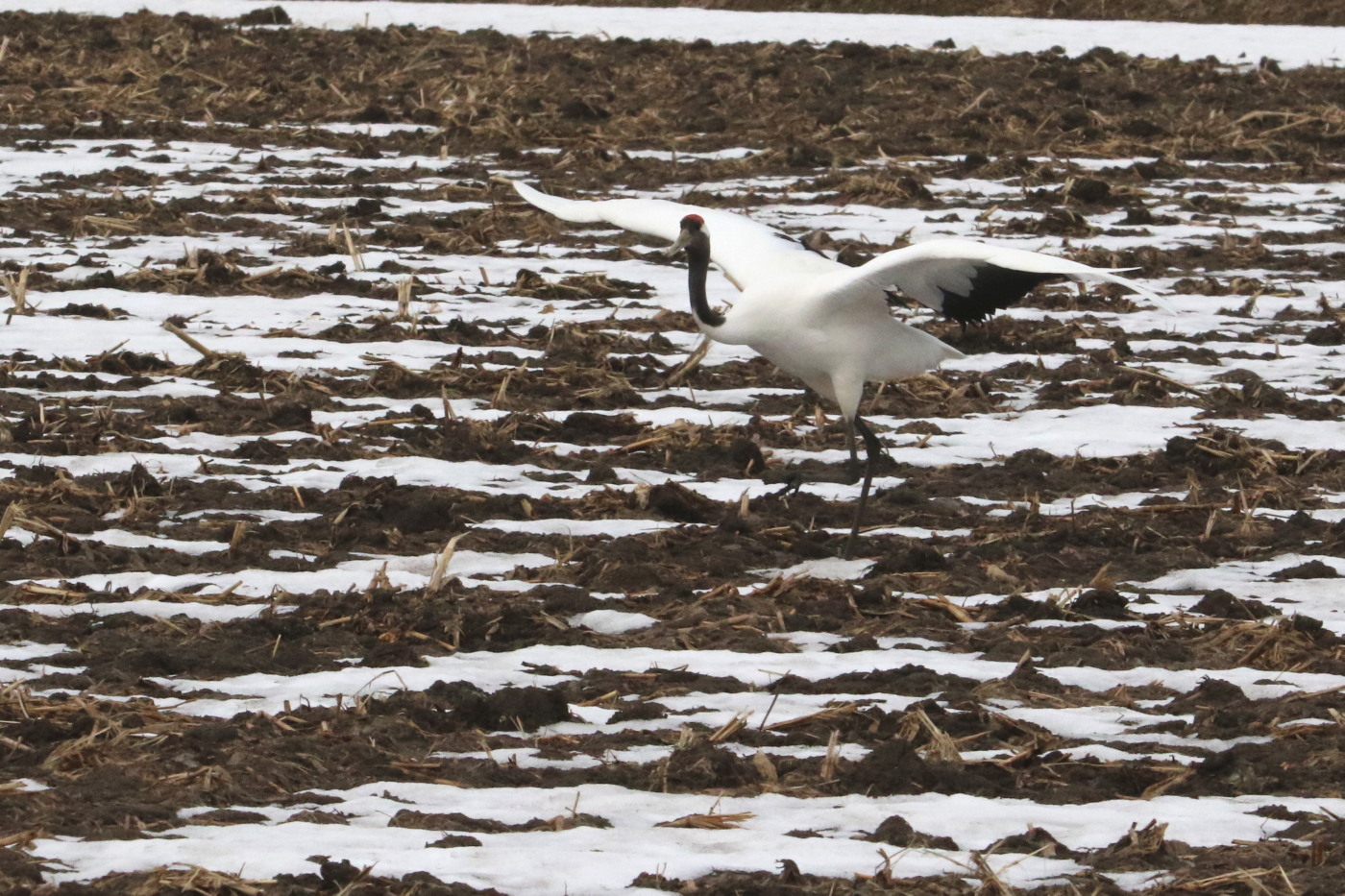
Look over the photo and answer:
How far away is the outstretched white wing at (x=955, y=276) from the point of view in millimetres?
6207

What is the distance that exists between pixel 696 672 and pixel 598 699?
375mm

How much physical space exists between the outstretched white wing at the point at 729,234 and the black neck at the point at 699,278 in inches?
5.4

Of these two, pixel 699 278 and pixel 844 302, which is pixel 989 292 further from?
pixel 699 278

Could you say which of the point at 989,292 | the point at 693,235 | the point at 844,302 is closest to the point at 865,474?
the point at 844,302

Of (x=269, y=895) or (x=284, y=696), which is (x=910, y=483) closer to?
(x=284, y=696)

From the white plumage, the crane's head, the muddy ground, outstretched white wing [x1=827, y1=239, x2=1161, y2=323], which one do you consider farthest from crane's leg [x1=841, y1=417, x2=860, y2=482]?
the crane's head

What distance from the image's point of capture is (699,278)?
733 centimetres

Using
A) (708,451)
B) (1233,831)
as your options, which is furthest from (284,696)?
(708,451)

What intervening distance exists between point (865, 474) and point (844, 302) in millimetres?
682

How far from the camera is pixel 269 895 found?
3785mm

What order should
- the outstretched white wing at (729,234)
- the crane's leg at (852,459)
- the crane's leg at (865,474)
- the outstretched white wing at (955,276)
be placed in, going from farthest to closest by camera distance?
the outstretched white wing at (729,234) < the crane's leg at (852,459) < the crane's leg at (865,474) < the outstretched white wing at (955,276)

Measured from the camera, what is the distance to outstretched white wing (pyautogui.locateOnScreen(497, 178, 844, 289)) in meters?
7.46

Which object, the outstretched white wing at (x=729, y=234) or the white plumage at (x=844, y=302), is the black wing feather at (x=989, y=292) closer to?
the white plumage at (x=844, y=302)

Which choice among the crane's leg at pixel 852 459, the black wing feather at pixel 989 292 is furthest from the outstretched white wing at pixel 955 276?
the crane's leg at pixel 852 459
